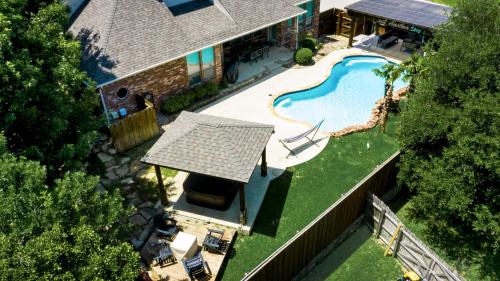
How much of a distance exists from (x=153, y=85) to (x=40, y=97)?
31.5ft

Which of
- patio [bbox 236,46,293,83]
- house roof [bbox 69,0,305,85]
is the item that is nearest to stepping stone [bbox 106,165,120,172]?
house roof [bbox 69,0,305,85]

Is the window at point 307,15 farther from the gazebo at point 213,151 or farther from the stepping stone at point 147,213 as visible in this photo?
the stepping stone at point 147,213

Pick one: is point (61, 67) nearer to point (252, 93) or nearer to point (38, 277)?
point (38, 277)

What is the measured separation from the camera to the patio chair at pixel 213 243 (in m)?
15.2

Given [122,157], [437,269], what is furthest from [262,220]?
[122,157]

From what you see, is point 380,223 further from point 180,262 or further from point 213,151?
point 180,262

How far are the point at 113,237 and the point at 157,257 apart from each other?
349 cm

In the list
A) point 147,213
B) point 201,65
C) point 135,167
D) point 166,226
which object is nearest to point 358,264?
point 166,226

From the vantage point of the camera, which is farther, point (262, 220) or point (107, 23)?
point (107, 23)

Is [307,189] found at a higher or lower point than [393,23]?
lower

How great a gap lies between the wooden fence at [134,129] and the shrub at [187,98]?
6.21 ft

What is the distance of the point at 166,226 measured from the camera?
16203mm

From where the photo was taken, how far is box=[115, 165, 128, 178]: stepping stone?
19312 mm

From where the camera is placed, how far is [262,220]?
55.6 feet
